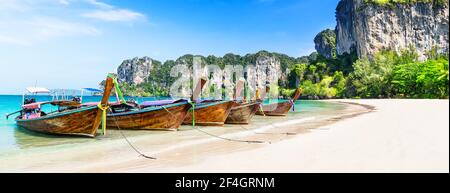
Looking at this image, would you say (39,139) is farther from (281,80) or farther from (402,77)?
(281,80)

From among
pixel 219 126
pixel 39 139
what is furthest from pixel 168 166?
pixel 219 126

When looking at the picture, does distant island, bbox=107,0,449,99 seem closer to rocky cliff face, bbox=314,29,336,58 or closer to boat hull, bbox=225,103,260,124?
rocky cliff face, bbox=314,29,336,58

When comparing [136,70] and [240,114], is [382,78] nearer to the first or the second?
[240,114]

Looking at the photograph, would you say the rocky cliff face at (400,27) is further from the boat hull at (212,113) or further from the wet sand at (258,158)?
the wet sand at (258,158)

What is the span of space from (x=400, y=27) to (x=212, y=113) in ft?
274

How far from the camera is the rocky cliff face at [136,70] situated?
176025mm

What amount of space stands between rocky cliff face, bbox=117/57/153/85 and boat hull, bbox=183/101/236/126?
155 meters

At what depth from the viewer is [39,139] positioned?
1452cm

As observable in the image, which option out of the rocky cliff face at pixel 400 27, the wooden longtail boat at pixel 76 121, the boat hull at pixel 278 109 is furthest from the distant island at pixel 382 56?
the wooden longtail boat at pixel 76 121

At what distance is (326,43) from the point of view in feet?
473

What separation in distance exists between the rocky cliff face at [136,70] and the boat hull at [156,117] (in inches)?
6167

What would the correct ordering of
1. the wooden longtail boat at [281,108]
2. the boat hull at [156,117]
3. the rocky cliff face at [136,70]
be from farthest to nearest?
the rocky cliff face at [136,70], the wooden longtail boat at [281,108], the boat hull at [156,117]

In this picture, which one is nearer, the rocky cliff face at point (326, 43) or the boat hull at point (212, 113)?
the boat hull at point (212, 113)

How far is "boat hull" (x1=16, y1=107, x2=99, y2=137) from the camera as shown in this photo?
13.9 meters
